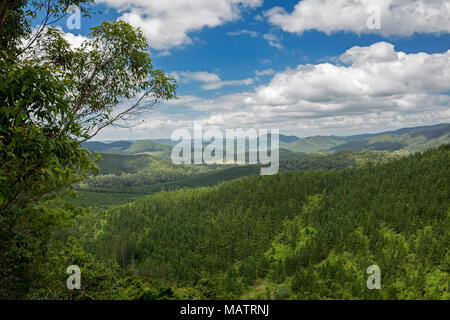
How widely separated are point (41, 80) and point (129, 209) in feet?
658

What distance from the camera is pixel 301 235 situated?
132 metres

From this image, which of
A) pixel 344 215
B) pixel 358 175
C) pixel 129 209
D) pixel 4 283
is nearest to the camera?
pixel 4 283

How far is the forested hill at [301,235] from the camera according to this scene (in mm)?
86750

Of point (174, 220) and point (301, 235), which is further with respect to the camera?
point (174, 220)

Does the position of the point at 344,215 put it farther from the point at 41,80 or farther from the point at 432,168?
the point at 41,80

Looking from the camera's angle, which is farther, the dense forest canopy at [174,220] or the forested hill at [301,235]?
the forested hill at [301,235]

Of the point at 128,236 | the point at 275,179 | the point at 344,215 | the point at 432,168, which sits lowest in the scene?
the point at 128,236

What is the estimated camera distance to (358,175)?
17000 centimetres

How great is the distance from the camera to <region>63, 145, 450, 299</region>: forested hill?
8675 centimetres

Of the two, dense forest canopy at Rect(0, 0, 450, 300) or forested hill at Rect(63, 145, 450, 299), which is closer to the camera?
dense forest canopy at Rect(0, 0, 450, 300)

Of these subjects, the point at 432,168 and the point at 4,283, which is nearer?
the point at 4,283
